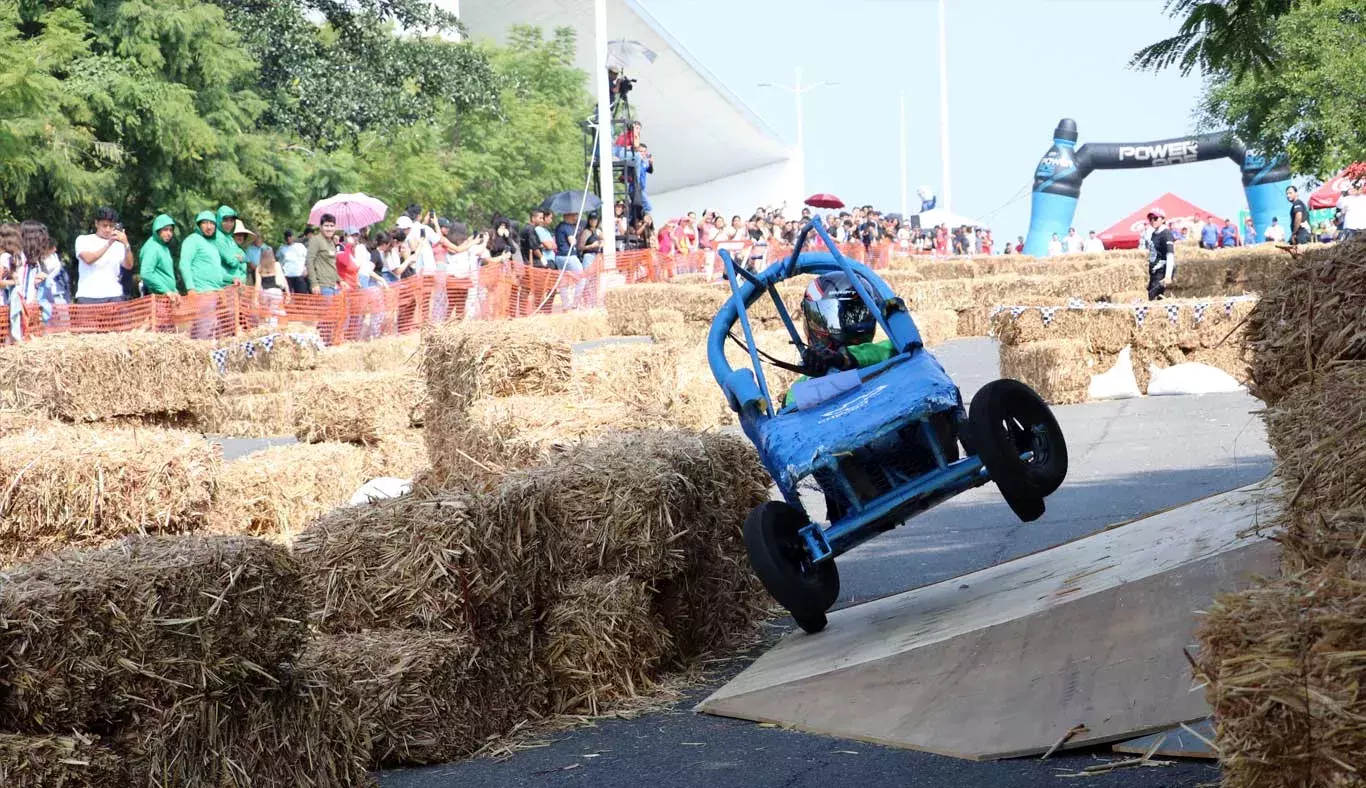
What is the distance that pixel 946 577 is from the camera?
8484mm

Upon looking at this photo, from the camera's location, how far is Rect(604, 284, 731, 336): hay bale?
2673 centimetres

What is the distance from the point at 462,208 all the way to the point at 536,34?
12.6 m

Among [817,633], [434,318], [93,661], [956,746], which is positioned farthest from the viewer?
[434,318]

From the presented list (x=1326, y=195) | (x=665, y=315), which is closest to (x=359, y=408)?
(x=665, y=315)

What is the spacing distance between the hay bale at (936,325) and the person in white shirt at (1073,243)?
87.9 ft

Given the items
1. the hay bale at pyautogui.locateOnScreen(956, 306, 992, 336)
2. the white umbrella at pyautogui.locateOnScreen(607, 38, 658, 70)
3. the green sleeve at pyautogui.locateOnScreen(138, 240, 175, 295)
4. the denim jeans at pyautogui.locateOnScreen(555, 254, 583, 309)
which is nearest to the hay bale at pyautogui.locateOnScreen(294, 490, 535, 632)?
the green sleeve at pyautogui.locateOnScreen(138, 240, 175, 295)

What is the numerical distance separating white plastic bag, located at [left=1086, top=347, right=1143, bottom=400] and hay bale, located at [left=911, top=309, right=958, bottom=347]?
25.7 ft

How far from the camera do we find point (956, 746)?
5.57m

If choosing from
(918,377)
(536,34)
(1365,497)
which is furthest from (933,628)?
(536,34)

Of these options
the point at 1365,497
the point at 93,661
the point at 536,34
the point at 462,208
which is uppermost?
the point at 536,34

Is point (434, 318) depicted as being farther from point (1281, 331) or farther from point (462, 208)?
point (462, 208)

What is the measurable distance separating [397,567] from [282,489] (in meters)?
4.53

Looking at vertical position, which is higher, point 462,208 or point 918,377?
point 462,208

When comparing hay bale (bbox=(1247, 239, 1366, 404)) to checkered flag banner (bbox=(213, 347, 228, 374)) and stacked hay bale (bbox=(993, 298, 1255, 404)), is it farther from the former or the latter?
checkered flag banner (bbox=(213, 347, 228, 374))
